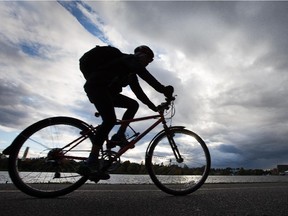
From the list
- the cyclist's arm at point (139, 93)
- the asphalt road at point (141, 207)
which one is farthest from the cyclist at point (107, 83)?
the asphalt road at point (141, 207)

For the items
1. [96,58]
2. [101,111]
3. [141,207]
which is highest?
[96,58]

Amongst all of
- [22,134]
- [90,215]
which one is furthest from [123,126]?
[90,215]

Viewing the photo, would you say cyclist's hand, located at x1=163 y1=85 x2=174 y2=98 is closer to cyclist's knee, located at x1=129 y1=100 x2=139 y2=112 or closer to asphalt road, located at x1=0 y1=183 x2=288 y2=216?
cyclist's knee, located at x1=129 y1=100 x2=139 y2=112

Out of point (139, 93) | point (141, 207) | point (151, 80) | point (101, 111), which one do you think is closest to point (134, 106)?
point (139, 93)

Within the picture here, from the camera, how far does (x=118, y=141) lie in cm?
527

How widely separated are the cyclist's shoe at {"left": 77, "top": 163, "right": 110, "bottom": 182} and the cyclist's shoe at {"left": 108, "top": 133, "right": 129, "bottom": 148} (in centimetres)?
51

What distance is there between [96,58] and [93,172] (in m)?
1.87

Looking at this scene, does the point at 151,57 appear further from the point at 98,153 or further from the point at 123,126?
the point at 98,153

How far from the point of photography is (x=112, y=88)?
522cm

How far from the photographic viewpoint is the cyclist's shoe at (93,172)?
4.75m

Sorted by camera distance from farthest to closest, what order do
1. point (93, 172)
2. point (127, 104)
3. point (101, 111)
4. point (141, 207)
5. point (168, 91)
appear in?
point (127, 104) < point (168, 91) < point (101, 111) < point (93, 172) < point (141, 207)

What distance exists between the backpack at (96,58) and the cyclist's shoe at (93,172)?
1525 mm

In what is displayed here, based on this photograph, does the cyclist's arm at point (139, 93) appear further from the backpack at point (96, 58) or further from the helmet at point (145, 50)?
the backpack at point (96, 58)

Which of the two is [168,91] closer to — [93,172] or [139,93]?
[139,93]
